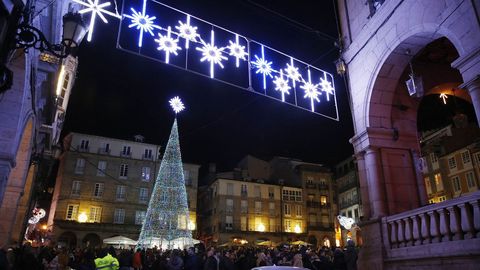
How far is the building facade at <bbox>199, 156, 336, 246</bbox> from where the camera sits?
5556 cm

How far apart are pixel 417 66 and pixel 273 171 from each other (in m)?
56.8

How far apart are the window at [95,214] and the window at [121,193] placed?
2.74 m

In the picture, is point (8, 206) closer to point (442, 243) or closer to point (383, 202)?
point (383, 202)

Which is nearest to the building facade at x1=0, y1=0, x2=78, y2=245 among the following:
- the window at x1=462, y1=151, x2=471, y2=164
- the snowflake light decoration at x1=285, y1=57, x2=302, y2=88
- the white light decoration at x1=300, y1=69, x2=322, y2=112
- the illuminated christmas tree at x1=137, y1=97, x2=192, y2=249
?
the snowflake light decoration at x1=285, y1=57, x2=302, y2=88

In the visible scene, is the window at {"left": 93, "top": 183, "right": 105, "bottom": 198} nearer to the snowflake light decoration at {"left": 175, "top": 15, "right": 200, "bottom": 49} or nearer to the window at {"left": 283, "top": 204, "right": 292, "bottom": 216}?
the window at {"left": 283, "top": 204, "right": 292, "bottom": 216}

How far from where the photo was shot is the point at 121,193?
165ft

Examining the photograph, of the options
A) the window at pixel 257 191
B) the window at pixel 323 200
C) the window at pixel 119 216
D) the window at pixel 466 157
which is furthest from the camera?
the window at pixel 323 200

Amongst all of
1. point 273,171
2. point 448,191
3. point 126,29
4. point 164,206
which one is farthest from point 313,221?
point 126,29

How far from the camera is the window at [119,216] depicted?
48906mm

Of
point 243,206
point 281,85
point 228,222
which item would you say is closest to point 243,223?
point 228,222

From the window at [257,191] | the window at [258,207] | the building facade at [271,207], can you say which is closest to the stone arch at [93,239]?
the building facade at [271,207]

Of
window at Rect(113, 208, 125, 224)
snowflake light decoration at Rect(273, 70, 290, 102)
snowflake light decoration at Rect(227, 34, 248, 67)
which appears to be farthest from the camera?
window at Rect(113, 208, 125, 224)

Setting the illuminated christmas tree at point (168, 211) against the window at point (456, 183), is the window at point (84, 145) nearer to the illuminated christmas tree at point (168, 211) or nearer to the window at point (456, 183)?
the illuminated christmas tree at point (168, 211)

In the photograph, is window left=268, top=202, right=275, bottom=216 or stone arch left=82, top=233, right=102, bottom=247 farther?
window left=268, top=202, right=275, bottom=216
